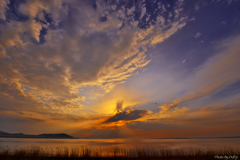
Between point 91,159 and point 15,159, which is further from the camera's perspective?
point 91,159

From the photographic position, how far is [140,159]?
2105cm

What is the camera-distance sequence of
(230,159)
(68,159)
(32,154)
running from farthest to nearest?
(32,154)
(68,159)
(230,159)

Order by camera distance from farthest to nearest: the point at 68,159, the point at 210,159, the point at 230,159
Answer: the point at 68,159 < the point at 210,159 < the point at 230,159

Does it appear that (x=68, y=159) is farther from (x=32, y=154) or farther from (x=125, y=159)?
(x=125, y=159)

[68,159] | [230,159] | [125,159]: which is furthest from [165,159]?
[68,159]

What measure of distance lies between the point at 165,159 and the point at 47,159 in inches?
723

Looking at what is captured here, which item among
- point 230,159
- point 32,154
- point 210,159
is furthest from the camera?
point 32,154

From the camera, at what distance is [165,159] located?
67.6ft

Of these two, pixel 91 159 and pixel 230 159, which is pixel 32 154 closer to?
pixel 91 159

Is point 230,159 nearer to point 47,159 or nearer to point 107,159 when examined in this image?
point 107,159

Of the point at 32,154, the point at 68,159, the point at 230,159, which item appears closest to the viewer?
the point at 230,159

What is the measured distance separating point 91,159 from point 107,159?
8.87 feet

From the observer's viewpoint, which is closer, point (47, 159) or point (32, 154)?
point (47, 159)

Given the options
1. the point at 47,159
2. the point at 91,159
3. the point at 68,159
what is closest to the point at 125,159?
the point at 91,159
